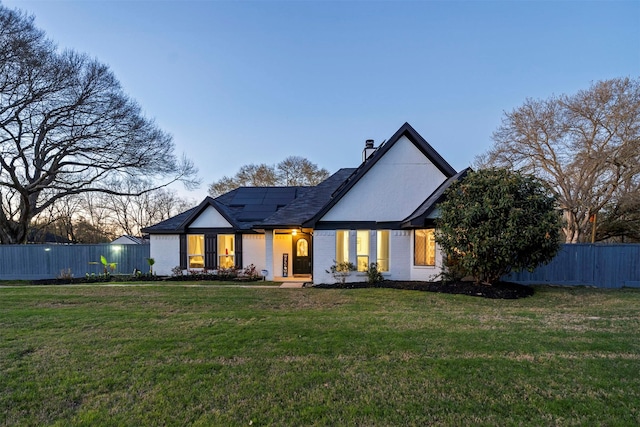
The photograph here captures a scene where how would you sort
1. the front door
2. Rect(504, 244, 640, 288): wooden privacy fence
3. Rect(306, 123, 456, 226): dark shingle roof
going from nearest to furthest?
Rect(504, 244, 640, 288): wooden privacy fence → Rect(306, 123, 456, 226): dark shingle roof → the front door

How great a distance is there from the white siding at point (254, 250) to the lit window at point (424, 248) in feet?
22.8

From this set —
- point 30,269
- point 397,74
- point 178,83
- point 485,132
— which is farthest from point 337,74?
point 30,269

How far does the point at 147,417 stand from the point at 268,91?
776 inches

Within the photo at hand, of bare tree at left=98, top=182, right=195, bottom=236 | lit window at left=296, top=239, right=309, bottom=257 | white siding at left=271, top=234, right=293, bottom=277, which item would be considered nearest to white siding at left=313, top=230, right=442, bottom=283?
lit window at left=296, top=239, right=309, bottom=257

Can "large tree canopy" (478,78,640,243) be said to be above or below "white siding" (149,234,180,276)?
above

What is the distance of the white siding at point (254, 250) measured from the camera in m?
14.4

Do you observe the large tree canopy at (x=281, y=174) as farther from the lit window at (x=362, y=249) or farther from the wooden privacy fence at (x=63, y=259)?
the lit window at (x=362, y=249)

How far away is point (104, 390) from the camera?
347 centimetres

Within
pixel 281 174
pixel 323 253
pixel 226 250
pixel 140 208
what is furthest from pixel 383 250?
pixel 140 208

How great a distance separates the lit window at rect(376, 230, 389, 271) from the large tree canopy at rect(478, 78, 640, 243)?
1286cm

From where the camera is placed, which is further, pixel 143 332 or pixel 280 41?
pixel 280 41

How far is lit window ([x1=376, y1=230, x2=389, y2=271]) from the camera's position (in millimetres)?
11672

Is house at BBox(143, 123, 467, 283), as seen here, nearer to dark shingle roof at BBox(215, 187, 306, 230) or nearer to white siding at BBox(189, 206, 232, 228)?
dark shingle roof at BBox(215, 187, 306, 230)

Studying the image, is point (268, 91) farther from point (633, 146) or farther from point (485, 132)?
point (633, 146)
